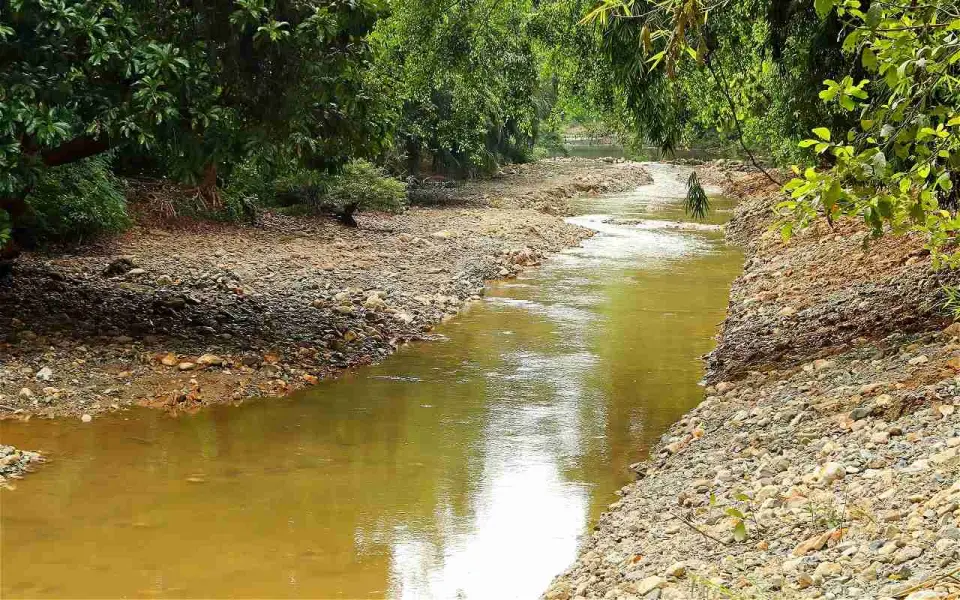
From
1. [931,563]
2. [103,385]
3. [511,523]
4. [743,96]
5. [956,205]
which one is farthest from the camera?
[743,96]

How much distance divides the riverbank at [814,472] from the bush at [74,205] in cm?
1016

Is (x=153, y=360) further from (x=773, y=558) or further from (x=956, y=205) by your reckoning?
(x=956, y=205)

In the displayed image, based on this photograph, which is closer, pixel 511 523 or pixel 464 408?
pixel 511 523

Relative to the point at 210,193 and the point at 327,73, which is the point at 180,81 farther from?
the point at 210,193

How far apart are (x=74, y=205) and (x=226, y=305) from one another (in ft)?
16.1

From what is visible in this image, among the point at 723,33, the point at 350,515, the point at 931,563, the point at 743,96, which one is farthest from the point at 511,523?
the point at 743,96

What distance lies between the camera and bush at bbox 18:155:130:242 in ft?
50.6

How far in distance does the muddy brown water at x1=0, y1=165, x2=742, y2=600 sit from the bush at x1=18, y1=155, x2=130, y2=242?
6.64 m

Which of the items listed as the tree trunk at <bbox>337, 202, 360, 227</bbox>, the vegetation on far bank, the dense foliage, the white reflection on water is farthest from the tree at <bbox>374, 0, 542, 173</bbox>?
the tree trunk at <bbox>337, 202, 360, 227</bbox>

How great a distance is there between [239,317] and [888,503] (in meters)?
8.51

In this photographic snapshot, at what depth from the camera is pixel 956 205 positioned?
875 cm

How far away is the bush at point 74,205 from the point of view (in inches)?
607

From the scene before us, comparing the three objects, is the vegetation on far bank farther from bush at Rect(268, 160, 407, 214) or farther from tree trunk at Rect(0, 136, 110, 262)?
bush at Rect(268, 160, 407, 214)

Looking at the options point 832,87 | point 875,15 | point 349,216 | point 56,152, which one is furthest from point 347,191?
point 875,15
